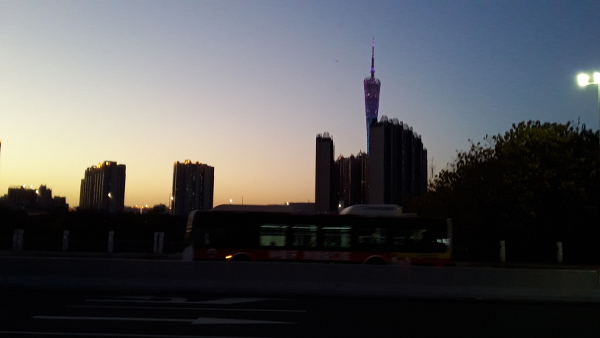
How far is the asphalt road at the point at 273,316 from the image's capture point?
1060cm

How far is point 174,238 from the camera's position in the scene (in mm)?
54875

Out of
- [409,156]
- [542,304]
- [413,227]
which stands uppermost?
[409,156]

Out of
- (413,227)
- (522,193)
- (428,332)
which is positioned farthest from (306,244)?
(522,193)

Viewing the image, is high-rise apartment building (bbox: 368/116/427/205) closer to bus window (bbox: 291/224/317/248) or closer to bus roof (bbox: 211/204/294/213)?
bus roof (bbox: 211/204/294/213)

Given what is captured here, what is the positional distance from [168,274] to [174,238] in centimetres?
3879

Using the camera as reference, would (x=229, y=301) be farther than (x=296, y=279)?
No

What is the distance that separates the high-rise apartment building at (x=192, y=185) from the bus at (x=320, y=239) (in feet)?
383

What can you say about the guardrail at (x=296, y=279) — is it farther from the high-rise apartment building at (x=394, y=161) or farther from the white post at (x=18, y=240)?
the high-rise apartment building at (x=394, y=161)

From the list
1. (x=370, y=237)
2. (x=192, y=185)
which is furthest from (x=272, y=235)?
(x=192, y=185)

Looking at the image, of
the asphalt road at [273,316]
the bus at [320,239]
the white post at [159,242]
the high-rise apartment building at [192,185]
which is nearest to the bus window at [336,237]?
the bus at [320,239]

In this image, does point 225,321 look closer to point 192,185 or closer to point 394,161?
point 192,185

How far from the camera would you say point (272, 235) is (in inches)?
1001

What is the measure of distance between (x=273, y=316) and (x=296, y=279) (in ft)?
15.6

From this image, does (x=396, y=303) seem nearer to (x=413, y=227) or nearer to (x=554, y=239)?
(x=413, y=227)
